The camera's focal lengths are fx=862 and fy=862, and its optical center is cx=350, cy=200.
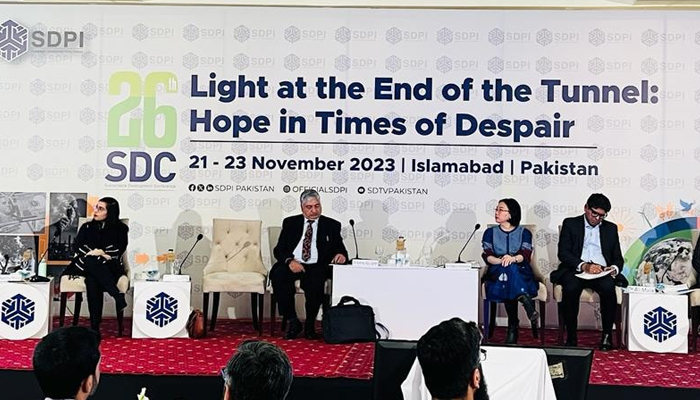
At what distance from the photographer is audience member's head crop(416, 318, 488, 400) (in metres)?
2.39

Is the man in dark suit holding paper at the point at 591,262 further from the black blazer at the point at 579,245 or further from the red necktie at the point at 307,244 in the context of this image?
the red necktie at the point at 307,244

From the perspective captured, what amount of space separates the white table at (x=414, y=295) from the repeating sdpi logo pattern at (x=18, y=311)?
216 centimetres

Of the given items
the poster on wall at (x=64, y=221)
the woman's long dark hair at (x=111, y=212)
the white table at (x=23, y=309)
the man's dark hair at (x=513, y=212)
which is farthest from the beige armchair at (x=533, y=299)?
the poster on wall at (x=64, y=221)

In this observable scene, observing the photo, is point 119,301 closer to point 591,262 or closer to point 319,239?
point 319,239

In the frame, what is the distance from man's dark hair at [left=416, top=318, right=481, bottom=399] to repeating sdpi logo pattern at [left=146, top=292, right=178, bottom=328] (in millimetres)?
3955

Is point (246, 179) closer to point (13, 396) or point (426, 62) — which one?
point (426, 62)

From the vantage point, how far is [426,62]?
293 inches

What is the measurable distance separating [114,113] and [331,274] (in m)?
2.45

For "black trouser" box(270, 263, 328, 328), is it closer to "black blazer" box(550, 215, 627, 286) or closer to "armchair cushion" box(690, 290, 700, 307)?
"black blazer" box(550, 215, 627, 286)

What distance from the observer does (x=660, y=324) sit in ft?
19.6

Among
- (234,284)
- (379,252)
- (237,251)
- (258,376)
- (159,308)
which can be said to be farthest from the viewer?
(379,252)

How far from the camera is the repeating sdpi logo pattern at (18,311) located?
238 inches

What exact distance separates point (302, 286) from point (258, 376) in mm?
4516

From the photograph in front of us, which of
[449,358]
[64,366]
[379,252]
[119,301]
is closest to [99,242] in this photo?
[119,301]
